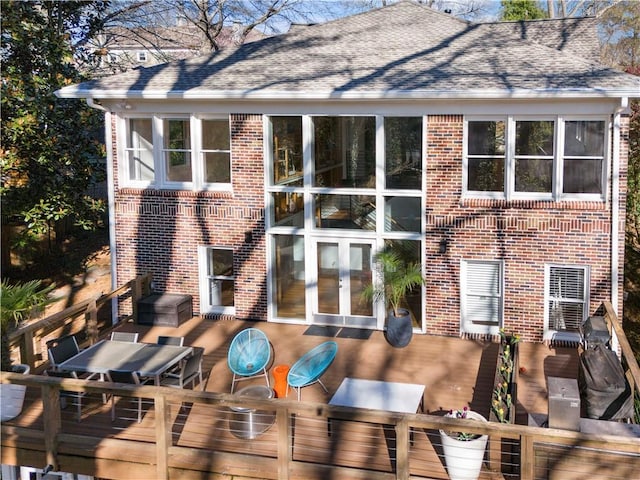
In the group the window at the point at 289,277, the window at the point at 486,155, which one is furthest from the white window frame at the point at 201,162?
the window at the point at 486,155

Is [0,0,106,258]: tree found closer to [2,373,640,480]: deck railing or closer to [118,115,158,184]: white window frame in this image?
[118,115,158,184]: white window frame

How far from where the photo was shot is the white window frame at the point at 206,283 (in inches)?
565

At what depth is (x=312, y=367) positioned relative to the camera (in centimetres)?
992

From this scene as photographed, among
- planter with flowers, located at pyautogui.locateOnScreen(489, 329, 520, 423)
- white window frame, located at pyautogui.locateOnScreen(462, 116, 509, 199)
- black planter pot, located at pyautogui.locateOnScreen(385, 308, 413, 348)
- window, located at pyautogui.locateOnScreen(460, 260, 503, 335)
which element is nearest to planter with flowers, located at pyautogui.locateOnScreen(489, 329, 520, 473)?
planter with flowers, located at pyautogui.locateOnScreen(489, 329, 520, 423)

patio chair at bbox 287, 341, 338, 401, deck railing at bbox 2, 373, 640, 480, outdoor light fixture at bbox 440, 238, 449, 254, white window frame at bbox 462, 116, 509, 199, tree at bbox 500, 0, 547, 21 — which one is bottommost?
deck railing at bbox 2, 373, 640, 480

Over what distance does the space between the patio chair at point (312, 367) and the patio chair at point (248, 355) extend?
2.61ft

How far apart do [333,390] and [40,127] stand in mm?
10852

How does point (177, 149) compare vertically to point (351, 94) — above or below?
below

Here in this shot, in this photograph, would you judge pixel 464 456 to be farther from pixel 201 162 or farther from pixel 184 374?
pixel 201 162

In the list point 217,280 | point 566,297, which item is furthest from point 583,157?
point 217,280

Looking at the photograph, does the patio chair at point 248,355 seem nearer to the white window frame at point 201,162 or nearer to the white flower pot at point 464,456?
the white flower pot at point 464,456

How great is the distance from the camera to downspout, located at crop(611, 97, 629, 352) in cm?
Result: 1195

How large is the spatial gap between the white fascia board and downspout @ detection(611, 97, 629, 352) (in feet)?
2.54

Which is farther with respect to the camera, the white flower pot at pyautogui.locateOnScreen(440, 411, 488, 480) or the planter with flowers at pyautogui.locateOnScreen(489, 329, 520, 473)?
the planter with flowers at pyautogui.locateOnScreen(489, 329, 520, 473)
